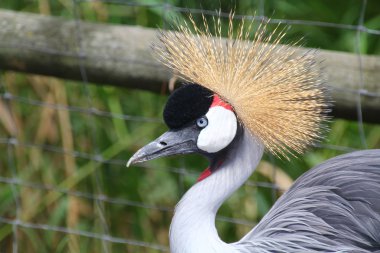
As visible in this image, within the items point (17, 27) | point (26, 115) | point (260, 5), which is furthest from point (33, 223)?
point (260, 5)

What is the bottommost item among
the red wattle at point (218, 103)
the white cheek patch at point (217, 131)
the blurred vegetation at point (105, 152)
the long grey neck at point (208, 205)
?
the blurred vegetation at point (105, 152)

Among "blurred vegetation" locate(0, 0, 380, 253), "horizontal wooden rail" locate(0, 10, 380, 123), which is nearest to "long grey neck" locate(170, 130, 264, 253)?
"horizontal wooden rail" locate(0, 10, 380, 123)

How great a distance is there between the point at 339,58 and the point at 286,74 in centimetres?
29

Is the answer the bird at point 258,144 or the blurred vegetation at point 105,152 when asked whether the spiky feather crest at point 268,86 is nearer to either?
the bird at point 258,144

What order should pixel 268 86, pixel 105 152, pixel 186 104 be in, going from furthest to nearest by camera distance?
pixel 105 152 < pixel 268 86 < pixel 186 104

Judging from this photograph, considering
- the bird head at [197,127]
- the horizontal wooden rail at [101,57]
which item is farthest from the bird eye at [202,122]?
the horizontal wooden rail at [101,57]

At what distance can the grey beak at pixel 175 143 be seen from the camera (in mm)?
1850

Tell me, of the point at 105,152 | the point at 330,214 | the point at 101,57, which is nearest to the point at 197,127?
the point at 330,214

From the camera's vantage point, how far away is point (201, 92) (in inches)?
72.9

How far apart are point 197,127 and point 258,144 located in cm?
12

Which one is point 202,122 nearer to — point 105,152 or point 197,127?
point 197,127

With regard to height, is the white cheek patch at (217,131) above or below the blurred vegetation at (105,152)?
above

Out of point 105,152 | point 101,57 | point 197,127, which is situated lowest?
point 105,152

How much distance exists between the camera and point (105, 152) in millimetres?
2766
